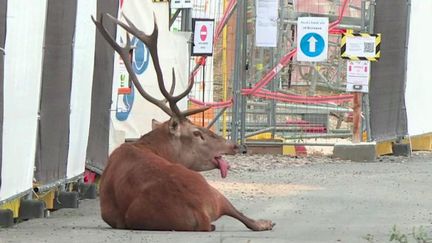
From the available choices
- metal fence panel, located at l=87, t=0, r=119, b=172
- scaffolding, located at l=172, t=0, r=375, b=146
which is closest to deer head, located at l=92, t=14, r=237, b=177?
metal fence panel, located at l=87, t=0, r=119, b=172

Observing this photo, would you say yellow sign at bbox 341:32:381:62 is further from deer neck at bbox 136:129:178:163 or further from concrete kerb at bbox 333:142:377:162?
deer neck at bbox 136:129:178:163

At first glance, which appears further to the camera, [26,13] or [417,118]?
[417,118]

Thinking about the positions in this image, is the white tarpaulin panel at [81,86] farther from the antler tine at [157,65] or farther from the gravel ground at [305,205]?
the antler tine at [157,65]

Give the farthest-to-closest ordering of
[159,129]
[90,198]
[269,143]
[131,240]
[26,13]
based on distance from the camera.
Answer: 1. [269,143]
2. [90,198]
3. [159,129]
4. [26,13]
5. [131,240]

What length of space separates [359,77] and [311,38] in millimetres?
1170

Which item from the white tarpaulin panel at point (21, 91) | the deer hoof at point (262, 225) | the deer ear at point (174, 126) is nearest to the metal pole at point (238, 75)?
the deer ear at point (174, 126)

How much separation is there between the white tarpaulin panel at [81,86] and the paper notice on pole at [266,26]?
6.31 meters

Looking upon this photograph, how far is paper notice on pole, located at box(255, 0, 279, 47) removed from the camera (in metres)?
16.8

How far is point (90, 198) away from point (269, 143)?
5.98 m

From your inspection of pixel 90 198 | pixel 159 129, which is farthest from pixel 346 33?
pixel 159 129

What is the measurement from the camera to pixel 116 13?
11742 mm

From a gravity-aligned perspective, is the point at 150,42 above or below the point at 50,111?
above

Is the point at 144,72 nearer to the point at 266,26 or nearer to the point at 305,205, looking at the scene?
the point at 266,26

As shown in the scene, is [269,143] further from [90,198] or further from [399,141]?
[90,198]
